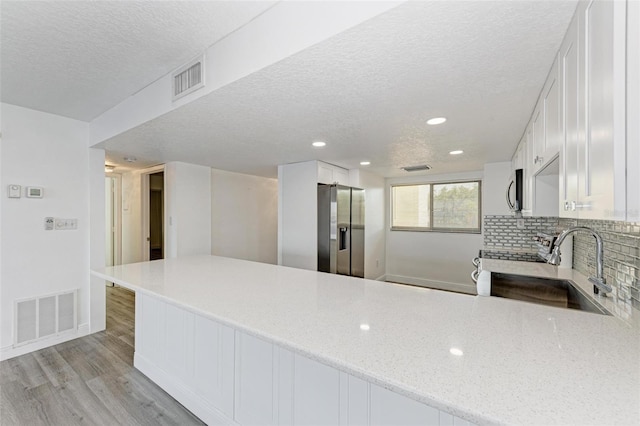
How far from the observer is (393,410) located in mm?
1104

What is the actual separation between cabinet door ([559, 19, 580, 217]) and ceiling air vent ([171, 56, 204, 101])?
5.74ft

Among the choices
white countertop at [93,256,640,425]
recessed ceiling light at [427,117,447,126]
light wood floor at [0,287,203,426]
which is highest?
recessed ceiling light at [427,117,447,126]

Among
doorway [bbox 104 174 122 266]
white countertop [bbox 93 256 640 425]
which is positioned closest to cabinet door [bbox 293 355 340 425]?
white countertop [bbox 93 256 640 425]

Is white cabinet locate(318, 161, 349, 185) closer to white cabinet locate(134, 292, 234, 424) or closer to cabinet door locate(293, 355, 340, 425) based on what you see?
white cabinet locate(134, 292, 234, 424)

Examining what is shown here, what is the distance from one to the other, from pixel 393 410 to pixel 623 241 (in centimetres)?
138

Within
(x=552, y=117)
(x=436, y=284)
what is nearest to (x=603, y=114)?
(x=552, y=117)

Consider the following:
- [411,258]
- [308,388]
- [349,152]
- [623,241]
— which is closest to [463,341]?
[308,388]

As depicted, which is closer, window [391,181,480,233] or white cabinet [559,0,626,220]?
white cabinet [559,0,626,220]

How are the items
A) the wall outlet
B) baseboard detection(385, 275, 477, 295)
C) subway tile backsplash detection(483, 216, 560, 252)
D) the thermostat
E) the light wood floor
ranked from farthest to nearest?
baseboard detection(385, 275, 477, 295), subway tile backsplash detection(483, 216, 560, 252), the wall outlet, the thermostat, the light wood floor

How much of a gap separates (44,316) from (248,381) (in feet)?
8.45

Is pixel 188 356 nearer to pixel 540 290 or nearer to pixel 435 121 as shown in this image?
pixel 435 121

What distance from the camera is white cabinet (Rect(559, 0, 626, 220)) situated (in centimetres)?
70

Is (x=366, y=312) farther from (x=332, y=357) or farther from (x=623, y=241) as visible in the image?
(x=623, y=241)

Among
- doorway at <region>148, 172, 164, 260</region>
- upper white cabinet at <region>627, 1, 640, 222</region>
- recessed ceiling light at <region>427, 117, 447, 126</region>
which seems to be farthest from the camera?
doorway at <region>148, 172, 164, 260</region>
